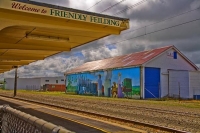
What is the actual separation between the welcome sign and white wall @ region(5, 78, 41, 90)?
100075mm

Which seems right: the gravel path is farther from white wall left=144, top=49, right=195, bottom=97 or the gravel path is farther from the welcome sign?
white wall left=144, top=49, right=195, bottom=97

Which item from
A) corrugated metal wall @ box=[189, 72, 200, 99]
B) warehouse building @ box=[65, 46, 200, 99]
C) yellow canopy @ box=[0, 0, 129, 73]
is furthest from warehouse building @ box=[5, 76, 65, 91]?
yellow canopy @ box=[0, 0, 129, 73]

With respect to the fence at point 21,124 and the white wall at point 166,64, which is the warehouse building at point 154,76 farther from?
the fence at point 21,124

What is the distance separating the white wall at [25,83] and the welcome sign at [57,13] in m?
100

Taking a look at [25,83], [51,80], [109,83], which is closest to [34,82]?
[25,83]

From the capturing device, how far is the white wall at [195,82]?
41.1 metres

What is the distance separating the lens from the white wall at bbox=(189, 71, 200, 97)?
41.1 meters

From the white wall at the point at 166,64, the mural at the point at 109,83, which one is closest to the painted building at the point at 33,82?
the mural at the point at 109,83

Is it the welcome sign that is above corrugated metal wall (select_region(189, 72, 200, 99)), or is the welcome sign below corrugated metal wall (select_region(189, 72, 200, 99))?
above

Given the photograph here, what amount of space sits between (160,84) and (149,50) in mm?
8858

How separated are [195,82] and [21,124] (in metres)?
41.9

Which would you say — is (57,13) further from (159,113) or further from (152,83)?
(152,83)

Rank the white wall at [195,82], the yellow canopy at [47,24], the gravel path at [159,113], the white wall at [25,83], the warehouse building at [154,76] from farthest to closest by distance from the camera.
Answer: the white wall at [25,83] < the white wall at [195,82] < the warehouse building at [154,76] < the gravel path at [159,113] < the yellow canopy at [47,24]

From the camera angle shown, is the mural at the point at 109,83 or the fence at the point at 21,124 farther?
the mural at the point at 109,83
